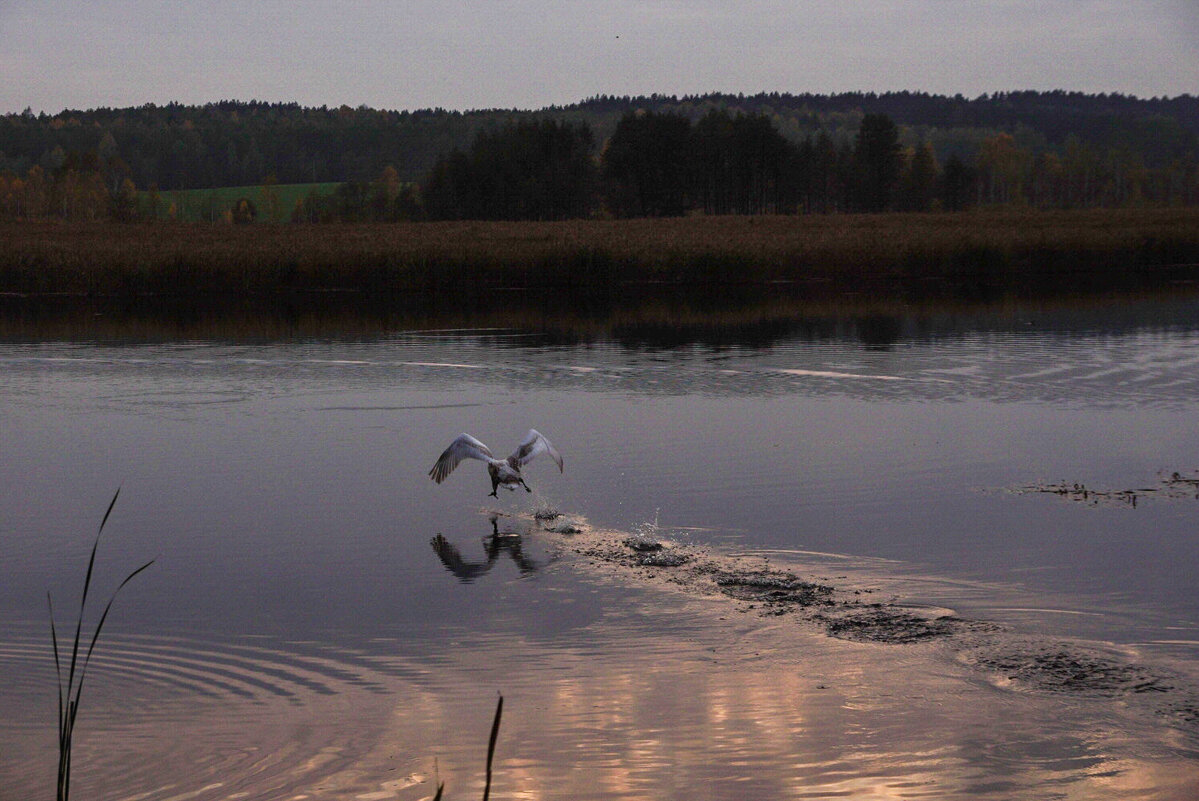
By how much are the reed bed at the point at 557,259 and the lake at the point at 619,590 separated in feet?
79.5

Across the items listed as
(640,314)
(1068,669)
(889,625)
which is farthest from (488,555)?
(640,314)

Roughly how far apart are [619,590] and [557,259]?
38.4 meters

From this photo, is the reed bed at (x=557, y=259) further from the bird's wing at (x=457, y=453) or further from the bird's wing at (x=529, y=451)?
the bird's wing at (x=529, y=451)

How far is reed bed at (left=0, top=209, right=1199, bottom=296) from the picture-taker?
4622 cm

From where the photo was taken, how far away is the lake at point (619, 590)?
7.04 meters

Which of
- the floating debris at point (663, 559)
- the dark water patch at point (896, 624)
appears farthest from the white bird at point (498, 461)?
the floating debris at point (663, 559)

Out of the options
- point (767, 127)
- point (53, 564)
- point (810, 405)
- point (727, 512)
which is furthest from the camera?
point (767, 127)

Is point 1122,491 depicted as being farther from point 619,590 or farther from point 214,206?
point 214,206

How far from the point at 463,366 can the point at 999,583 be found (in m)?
16.6

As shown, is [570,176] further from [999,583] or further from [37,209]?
[999,583]

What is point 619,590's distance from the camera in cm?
1024

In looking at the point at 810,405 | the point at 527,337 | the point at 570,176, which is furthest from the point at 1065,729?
the point at 570,176

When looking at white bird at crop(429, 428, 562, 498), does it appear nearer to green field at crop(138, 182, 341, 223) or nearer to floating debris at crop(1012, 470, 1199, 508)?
floating debris at crop(1012, 470, 1199, 508)

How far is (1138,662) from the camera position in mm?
8219
